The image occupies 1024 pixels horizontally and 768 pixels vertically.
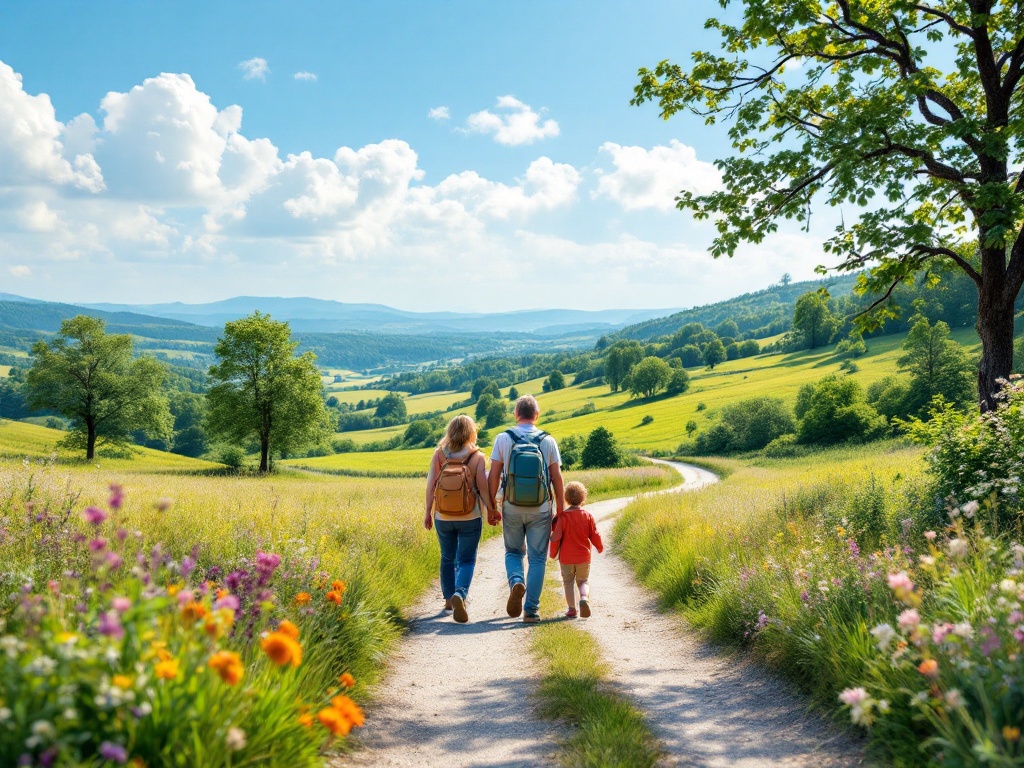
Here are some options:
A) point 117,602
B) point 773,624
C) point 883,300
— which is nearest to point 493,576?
point 773,624

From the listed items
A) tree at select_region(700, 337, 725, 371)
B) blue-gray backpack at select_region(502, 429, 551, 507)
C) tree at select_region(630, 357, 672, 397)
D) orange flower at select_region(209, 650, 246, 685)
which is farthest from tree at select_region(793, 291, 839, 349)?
orange flower at select_region(209, 650, 246, 685)

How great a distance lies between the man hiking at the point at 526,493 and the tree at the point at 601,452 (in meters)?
53.2

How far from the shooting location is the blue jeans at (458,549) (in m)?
7.73

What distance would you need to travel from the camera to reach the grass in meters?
3.88

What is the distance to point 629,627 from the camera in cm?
814

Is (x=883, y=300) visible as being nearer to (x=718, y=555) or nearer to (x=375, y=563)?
(x=718, y=555)

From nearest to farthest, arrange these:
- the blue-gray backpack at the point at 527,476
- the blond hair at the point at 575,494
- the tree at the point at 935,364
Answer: the blue-gray backpack at the point at 527,476 → the blond hair at the point at 575,494 → the tree at the point at 935,364

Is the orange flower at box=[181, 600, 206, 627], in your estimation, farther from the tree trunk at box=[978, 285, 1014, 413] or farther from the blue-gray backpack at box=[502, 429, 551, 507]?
the tree trunk at box=[978, 285, 1014, 413]

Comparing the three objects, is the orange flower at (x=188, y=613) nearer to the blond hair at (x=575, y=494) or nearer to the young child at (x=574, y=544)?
the young child at (x=574, y=544)

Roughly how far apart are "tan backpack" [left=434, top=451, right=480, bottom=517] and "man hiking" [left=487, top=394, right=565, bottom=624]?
280mm

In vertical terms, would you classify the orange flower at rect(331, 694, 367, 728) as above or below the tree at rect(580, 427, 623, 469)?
above

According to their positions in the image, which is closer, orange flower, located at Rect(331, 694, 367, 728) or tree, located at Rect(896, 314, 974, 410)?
orange flower, located at Rect(331, 694, 367, 728)

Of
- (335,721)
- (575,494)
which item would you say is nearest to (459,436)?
(575,494)

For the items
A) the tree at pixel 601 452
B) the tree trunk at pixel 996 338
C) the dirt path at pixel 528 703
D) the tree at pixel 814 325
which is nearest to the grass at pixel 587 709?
the dirt path at pixel 528 703
